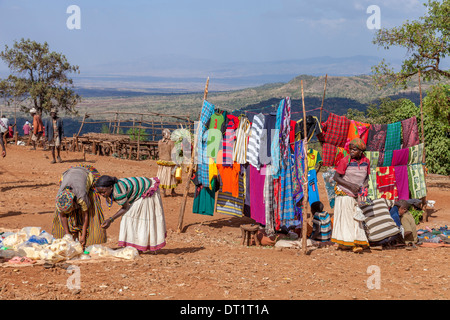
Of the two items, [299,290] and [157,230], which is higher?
[157,230]

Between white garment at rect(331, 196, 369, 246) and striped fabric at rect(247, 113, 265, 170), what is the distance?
1632 mm

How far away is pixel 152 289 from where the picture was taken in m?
5.60

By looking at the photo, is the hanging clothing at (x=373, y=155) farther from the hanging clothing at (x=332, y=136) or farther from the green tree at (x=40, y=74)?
the green tree at (x=40, y=74)

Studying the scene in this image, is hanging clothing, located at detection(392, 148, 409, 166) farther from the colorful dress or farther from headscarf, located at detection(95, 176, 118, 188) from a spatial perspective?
headscarf, located at detection(95, 176, 118, 188)

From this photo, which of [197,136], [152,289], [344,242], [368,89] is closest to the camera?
[152,289]

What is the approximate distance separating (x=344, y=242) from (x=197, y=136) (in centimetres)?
328

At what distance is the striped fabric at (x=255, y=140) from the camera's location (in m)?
8.70

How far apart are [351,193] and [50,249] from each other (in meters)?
4.32

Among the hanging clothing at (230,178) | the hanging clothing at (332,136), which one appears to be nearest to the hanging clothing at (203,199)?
the hanging clothing at (230,178)

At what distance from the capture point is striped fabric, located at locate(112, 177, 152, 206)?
657 cm

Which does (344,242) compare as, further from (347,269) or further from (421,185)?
(421,185)

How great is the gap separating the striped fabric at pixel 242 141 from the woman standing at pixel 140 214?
8.17 feet

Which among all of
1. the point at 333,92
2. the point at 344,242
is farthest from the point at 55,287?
the point at 333,92

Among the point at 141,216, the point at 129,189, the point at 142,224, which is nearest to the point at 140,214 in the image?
the point at 141,216
